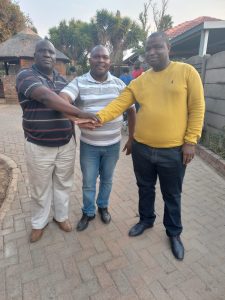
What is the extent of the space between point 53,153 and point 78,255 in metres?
1.08

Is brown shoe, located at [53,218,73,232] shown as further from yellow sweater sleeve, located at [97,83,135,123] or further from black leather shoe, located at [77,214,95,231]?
yellow sweater sleeve, located at [97,83,135,123]

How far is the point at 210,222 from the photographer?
3.07 metres

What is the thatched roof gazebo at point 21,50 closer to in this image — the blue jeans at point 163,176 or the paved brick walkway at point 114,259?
the paved brick walkway at point 114,259

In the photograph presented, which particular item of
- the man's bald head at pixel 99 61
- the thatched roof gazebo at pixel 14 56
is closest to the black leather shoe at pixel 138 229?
the man's bald head at pixel 99 61

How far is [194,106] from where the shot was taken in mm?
2109

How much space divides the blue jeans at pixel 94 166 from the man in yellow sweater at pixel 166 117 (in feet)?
1.06

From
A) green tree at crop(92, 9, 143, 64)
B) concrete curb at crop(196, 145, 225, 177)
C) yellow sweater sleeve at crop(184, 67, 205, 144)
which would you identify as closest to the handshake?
yellow sweater sleeve at crop(184, 67, 205, 144)

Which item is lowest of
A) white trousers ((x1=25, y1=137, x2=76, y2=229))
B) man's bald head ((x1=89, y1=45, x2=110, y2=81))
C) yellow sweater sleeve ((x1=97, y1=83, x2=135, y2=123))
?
white trousers ((x1=25, y1=137, x2=76, y2=229))

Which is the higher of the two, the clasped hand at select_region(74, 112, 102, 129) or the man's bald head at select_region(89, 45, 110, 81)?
the man's bald head at select_region(89, 45, 110, 81)

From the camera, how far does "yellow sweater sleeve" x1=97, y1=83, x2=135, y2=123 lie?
2357mm

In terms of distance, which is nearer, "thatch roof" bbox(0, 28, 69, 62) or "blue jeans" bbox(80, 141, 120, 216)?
"blue jeans" bbox(80, 141, 120, 216)

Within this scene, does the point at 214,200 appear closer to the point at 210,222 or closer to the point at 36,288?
the point at 210,222

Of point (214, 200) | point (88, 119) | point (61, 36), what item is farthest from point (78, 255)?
point (61, 36)

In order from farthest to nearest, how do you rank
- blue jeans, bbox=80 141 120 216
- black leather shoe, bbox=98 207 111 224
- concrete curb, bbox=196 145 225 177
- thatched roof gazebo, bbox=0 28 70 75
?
thatched roof gazebo, bbox=0 28 70 75 < concrete curb, bbox=196 145 225 177 < black leather shoe, bbox=98 207 111 224 < blue jeans, bbox=80 141 120 216
